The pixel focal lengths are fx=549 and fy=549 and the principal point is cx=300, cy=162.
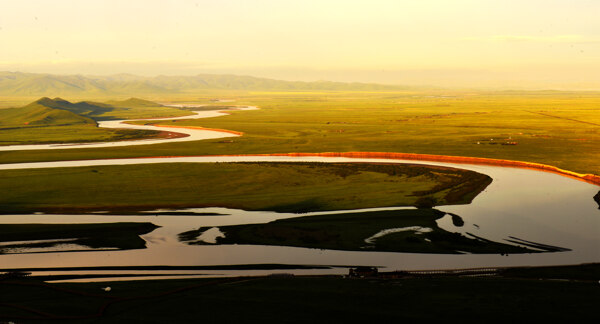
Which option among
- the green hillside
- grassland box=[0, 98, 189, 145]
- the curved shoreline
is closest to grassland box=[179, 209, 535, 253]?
the curved shoreline

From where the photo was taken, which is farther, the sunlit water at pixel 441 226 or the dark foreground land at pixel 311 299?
the sunlit water at pixel 441 226

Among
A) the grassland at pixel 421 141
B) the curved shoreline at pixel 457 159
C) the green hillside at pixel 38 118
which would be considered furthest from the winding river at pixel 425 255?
the green hillside at pixel 38 118

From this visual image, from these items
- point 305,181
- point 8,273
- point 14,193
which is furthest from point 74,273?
point 305,181

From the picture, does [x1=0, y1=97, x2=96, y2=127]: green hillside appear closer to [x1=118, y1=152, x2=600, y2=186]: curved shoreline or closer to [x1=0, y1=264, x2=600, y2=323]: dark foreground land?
[x1=118, y1=152, x2=600, y2=186]: curved shoreline

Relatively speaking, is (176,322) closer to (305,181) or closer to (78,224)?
(78,224)

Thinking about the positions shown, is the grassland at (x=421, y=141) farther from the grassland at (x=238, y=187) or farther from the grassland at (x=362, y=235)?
the grassland at (x=362, y=235)

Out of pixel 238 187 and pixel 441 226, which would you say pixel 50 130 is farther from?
pixel 441 226
